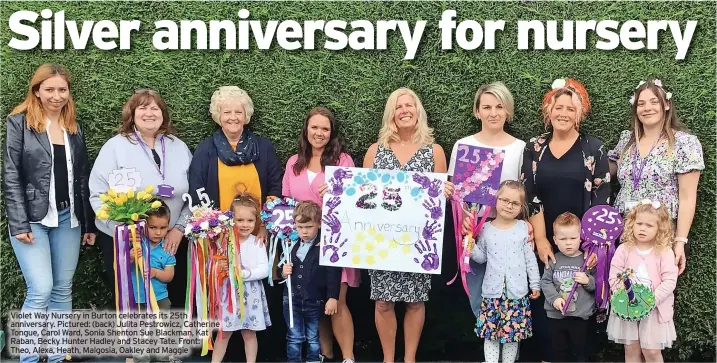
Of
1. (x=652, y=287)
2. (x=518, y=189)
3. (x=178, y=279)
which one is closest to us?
(x=652, y=287)

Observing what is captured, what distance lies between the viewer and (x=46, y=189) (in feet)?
19.0

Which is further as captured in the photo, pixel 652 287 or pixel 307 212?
pixel 307 212

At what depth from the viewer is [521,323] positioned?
5609 mm

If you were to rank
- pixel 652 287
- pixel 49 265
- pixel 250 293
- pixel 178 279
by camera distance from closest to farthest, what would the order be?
1. pixel 652 287
2. pixel 250 293
3. pixel 49 265
4. pixel 178 279

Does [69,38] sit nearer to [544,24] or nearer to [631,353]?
[544,24]

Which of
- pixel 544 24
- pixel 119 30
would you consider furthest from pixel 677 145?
pixel 119 30

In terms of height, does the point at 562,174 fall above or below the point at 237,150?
below

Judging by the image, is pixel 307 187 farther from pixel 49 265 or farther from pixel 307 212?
pixel 49 265

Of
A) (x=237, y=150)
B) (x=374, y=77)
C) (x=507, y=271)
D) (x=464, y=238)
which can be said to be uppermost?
(x=374, y=77)

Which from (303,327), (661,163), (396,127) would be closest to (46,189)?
(303,327)

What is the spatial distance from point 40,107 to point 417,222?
9.22 ft

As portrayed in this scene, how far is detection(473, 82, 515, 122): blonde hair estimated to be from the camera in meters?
5.91

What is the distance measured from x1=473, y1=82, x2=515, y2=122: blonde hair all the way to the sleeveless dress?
571mm

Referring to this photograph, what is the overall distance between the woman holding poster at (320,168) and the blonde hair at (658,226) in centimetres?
190
